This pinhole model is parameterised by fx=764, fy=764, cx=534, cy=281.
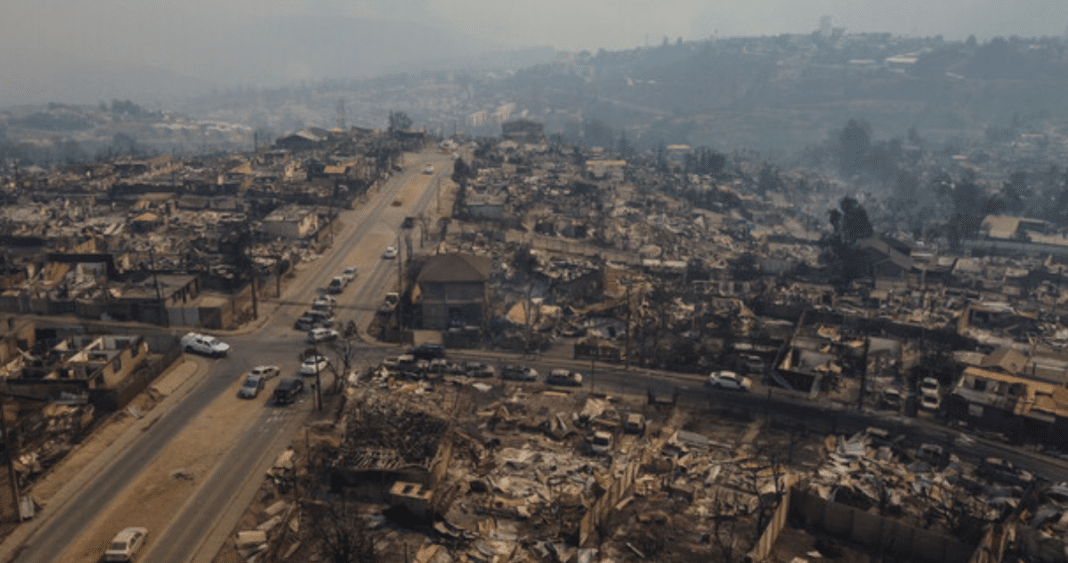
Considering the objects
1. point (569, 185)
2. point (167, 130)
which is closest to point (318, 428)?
point (569, 185)

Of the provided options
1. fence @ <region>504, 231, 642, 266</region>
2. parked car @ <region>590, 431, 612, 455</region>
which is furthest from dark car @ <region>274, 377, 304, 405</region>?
fence @ <region>504, 231, 642, 266</region>

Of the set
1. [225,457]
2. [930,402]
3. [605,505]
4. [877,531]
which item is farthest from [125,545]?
[930,402]

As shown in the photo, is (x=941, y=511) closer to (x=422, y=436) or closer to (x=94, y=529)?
(x=422, y=436)

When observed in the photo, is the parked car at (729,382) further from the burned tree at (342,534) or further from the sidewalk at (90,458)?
the sidewalk at (90,458)

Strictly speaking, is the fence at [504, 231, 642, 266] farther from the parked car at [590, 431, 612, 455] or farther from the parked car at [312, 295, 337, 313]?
the parked car at [590, 431, 612, 455]

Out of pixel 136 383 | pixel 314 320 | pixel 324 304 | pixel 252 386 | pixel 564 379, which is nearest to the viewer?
pixel 136 383

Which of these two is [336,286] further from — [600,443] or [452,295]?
[600,443]
